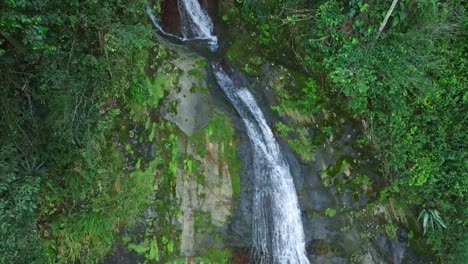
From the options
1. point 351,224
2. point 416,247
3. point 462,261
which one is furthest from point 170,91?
point 462,261

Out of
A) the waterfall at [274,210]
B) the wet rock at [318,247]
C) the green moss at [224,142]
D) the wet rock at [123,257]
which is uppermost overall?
the green moss at [224,142]

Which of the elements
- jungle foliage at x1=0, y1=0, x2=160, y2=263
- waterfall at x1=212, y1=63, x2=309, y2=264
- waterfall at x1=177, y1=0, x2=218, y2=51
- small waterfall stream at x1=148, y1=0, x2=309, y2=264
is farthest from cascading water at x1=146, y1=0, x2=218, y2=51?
waterfall at x1=212, y1=63, x2=309, y2=264

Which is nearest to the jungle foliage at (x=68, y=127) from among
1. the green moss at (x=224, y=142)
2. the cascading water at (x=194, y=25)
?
the green moss at (x=224, y=142)

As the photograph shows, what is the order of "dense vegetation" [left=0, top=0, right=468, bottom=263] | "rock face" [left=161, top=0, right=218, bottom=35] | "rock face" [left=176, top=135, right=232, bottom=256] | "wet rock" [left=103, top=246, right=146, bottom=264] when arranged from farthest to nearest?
1. "rock face" [left=161, top=0, right=218, bottom=35]
2. "rock face" [left=176, top=135, right=232, bottom=256]
3. "wet rock" [left=103, top=246, right=146, bottom=264]
4. "dense vegetation" [left=0, top=0, right=468, bottom=263]

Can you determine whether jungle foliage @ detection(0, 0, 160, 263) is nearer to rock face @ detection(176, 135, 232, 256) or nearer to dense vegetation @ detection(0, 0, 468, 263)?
dense vegetation @ detection(0, 0, 468, 263)

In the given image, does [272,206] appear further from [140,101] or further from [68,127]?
[68,127]

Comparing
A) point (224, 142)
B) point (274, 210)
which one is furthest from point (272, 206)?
point (224, 142)

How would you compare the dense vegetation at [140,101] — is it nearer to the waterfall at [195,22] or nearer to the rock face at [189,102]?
the rock face at [189,102]
